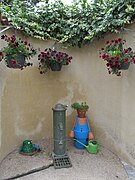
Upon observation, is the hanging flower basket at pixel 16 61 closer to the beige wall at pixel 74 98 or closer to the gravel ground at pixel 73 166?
the beige wall at pixel 74 98

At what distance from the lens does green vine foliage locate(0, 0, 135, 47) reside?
8.68 feet

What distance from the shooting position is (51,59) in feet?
9.48

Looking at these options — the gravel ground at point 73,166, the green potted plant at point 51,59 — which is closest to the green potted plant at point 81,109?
the gravel ground at point 73,166

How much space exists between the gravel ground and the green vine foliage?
198 cm

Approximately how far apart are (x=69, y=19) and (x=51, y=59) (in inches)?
35.8

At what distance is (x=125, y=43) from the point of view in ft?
8.73

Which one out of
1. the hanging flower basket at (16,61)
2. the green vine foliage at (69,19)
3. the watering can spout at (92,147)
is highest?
the green vine foliage at (69,19)

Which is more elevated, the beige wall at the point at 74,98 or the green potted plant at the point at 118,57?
the green potted plant at the point at 118,57

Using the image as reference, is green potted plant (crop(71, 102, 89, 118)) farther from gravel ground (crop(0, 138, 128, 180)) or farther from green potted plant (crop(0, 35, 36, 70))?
green potted plant (crop(0, 35, 36, 70))

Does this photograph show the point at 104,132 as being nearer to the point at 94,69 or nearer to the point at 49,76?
the point at 94,69

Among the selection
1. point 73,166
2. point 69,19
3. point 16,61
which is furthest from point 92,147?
point 69,19

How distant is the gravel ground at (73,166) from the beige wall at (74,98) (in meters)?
0.20

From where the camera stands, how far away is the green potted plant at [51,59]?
290cm

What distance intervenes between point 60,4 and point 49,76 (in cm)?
135
